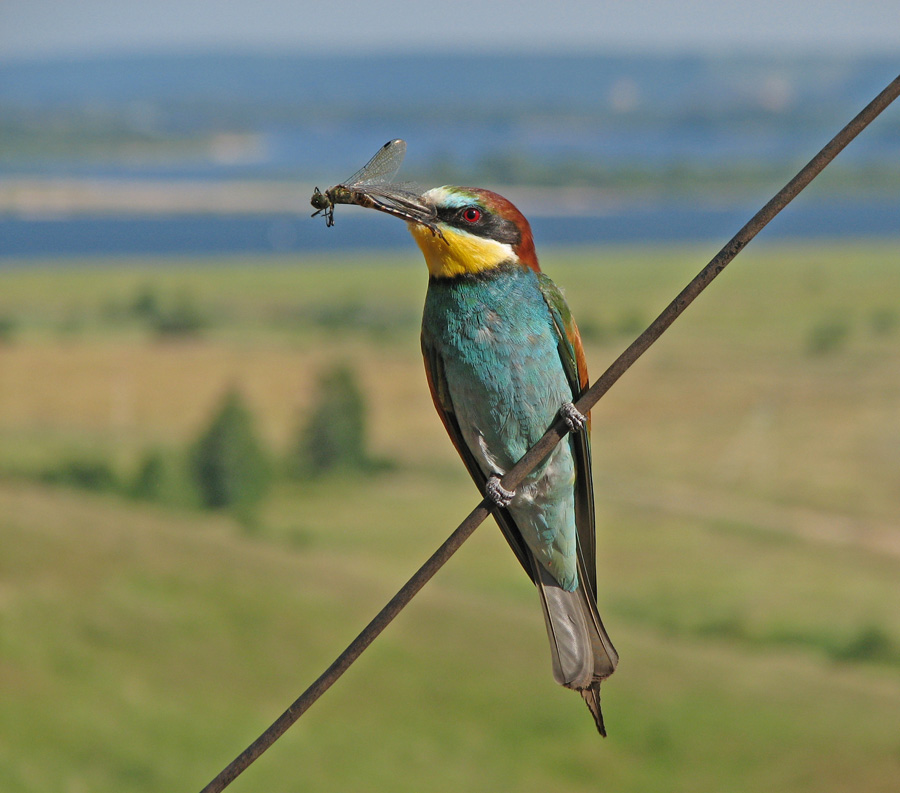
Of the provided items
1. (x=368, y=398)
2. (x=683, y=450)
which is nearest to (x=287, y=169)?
(x=368, y=398)

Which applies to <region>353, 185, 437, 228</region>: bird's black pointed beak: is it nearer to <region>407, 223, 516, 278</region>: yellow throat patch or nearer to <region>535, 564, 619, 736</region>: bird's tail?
<region>407, 223, 516, 278</region>: yellow throat patch

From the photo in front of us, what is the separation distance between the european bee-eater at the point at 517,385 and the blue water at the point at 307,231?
31.9m

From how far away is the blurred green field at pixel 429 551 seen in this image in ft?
50.2

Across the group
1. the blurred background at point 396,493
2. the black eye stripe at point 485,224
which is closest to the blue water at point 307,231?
the blurred background at point 396,493

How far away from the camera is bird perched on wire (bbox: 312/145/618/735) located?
6.72 ft

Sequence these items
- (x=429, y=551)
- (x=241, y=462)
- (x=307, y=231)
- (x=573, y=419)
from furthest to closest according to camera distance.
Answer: (x=307, y=231)
(x=241, y=462)
(x=429, y=551)
(x=573, y=419)

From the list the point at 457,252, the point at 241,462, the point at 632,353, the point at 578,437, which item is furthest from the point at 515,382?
the point at 241,462

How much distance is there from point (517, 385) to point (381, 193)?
1.74ft

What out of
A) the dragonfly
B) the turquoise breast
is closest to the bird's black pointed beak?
the dragonfly

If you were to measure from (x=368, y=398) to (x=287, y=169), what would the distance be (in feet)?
71.8

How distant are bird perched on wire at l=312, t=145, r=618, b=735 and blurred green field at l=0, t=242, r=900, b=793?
12.9 m

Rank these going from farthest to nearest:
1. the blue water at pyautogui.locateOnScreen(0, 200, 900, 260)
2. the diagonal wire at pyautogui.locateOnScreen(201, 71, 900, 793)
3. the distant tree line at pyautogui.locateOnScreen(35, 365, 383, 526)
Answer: the blue water at pyautogui.locateOnScreen(0, 200, 900, 260) < the distant tree line at pyautogui.locateOnScreen(35, 365, 383, 526) < the diagonal wire at pyautogui.locateOnScreen(201, 71, 900, 793)

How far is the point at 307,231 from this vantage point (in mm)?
35875

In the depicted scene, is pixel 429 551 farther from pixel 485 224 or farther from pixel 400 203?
pixel 400 203
